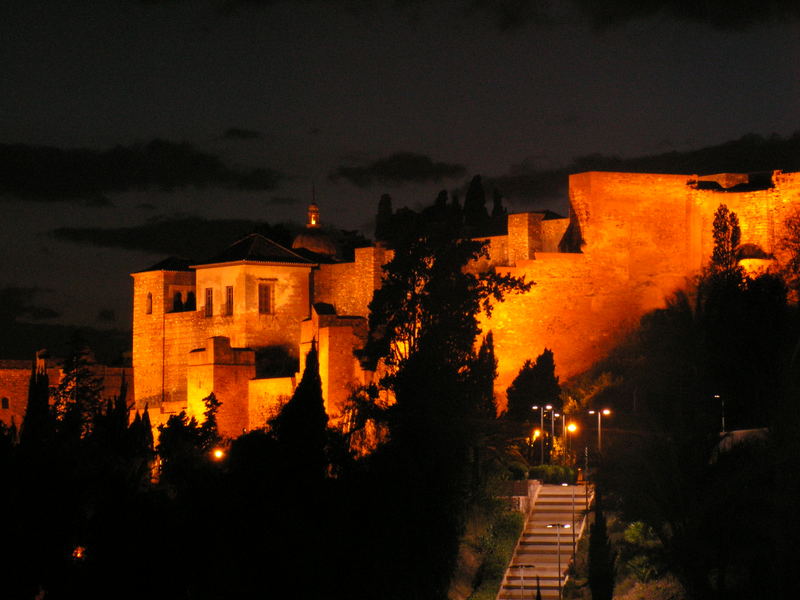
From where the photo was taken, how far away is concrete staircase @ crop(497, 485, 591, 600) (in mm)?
33250

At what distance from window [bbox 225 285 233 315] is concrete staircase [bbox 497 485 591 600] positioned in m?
15.8

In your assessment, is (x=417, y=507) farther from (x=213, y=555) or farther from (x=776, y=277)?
(x=776, y=277)

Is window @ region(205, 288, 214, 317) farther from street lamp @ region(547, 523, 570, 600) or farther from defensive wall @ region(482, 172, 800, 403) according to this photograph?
street lamp @ region(547, 523, 570, 600)

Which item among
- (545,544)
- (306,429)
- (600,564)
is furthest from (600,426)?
(600,564)

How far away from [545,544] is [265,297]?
698 inches

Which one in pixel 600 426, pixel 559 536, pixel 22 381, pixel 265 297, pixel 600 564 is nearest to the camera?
pixel 600 564

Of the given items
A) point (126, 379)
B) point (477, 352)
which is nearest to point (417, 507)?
point (477, 352)

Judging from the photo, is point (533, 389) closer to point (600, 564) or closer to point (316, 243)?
point (600, 564)

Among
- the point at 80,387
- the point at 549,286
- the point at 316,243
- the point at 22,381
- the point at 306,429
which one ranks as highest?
the point at 316,243

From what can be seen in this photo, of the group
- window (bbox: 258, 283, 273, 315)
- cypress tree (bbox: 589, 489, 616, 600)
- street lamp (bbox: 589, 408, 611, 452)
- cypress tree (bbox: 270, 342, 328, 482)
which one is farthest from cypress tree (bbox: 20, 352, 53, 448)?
street lamp (bbox: 589, 408, 611, 452)

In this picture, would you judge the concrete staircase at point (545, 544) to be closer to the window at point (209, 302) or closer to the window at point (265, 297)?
the window at point (265, 297)

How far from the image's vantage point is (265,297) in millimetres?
50906

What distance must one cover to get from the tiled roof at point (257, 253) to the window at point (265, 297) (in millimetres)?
Result: 705

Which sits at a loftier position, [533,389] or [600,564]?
[533,389]
